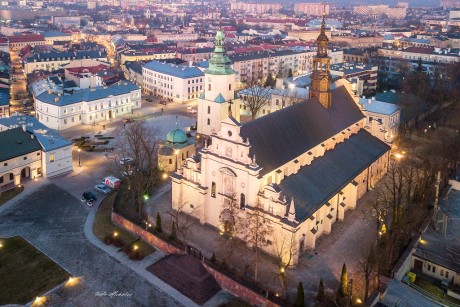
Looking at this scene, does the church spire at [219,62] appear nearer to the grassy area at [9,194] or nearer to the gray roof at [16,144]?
the gray roof at [16,144]

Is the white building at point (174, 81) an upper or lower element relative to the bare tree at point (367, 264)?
upper

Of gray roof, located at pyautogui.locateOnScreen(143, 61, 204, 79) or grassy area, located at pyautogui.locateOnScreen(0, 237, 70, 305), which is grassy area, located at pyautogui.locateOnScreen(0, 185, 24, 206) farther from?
gray roof, located at pyautogui.locateOnScreen(143, 61, 204, 79)

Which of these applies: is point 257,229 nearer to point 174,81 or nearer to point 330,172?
point 330,172

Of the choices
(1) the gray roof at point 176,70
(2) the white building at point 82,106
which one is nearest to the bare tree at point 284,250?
(2) the white building at point 82,106

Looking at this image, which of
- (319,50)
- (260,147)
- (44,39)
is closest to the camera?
(260,147)

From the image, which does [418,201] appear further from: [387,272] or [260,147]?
[260,147]

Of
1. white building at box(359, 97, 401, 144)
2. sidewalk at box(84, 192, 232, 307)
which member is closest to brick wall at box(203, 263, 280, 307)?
sidewalk at box(84, 192, 232, 307)

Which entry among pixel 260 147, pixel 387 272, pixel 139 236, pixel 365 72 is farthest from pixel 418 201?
pixel 365 72
